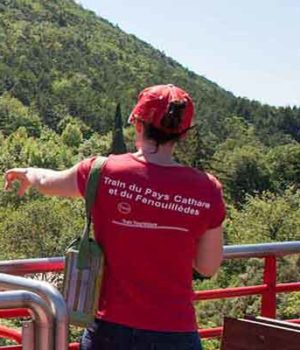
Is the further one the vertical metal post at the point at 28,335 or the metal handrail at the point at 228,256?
the metal handrail at the point at 228,256

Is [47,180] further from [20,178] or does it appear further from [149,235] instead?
[149,235]

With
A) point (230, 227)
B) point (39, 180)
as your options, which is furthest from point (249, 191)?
point (39, 180)

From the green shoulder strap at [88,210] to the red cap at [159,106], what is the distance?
7.1 inches

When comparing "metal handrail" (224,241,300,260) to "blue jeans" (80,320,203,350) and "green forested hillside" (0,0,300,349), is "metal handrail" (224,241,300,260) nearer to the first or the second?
"blue jeans" (80,320,203,350)

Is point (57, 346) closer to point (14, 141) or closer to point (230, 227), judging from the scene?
point (230, 227)

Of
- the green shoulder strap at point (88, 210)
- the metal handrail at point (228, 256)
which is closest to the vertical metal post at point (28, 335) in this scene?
the green shoulder strap at point (88, 210)

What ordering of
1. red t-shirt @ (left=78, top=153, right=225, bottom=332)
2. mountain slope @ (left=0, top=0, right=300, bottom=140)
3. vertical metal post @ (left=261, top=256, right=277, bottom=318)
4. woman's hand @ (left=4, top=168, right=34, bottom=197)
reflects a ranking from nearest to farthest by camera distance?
red t-shirt @ (left=78, top=153, right=225, bottom=332), woman's hand @ (left=4, top=168, right=34, bottom=197), vertical metal post @ (left=261, top=256, right=277, bottom=318), mountain slope @ (left=0, top=0, right=300, bottom=140)

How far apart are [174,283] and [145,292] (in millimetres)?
88

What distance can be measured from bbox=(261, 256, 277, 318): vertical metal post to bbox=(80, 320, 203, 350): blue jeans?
1.31 meters

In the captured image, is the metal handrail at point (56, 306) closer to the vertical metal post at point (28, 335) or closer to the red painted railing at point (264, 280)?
the vertical metal post at point (28, 335)

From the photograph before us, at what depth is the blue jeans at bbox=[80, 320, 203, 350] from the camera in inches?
96.2

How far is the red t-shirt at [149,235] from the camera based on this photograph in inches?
96.1

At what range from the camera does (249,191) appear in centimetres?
8225

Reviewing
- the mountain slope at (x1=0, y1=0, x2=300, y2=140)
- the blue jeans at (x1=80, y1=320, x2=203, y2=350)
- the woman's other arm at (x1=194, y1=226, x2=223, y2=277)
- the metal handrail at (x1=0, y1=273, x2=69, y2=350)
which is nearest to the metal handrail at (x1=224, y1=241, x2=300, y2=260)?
the woman's other arm at (x1=194, y1=226, x2=223, y2=277)
